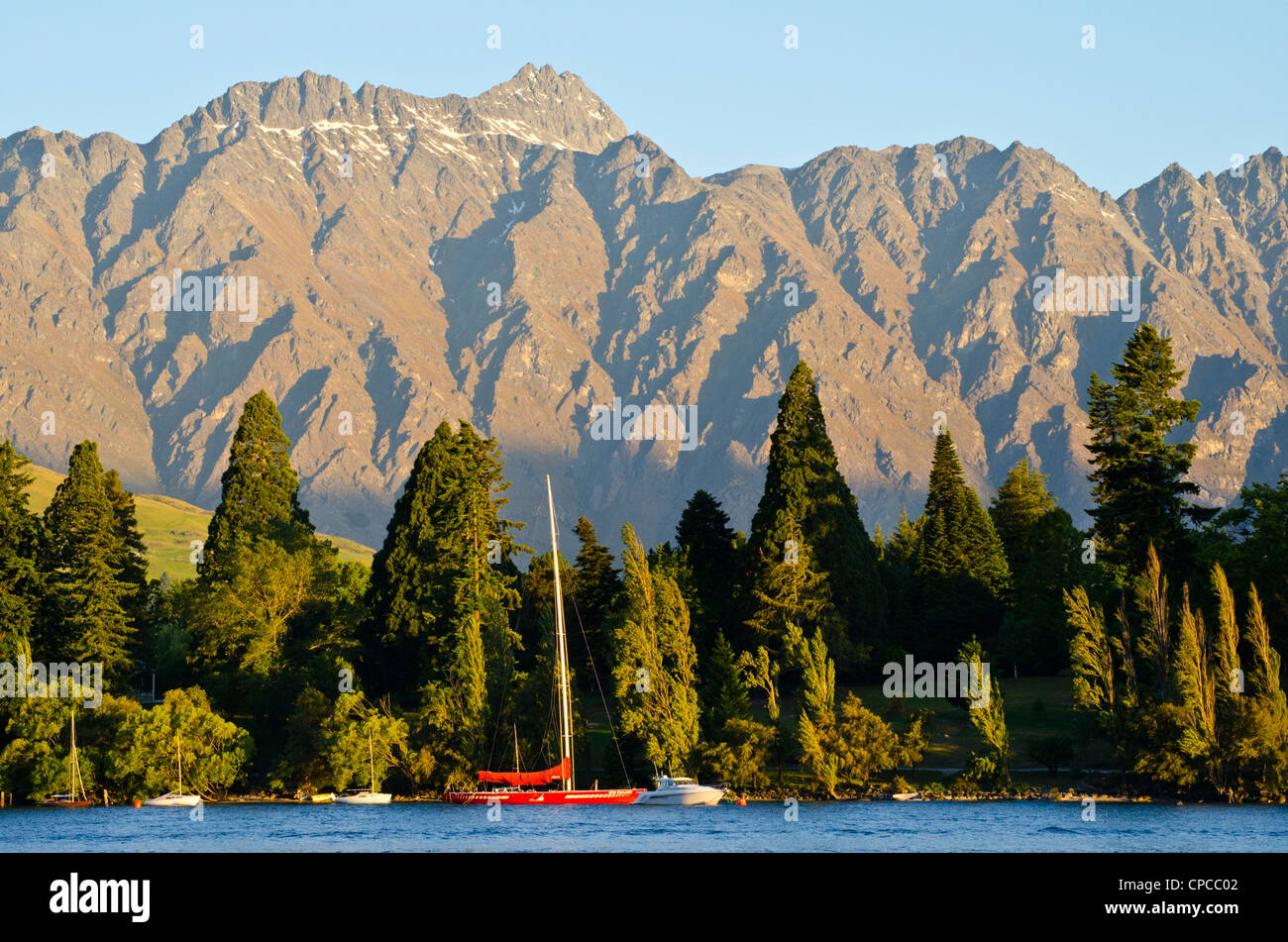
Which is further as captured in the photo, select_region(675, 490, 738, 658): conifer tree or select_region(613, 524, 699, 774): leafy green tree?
select_region(675, 490, 738, 658): conifer tree

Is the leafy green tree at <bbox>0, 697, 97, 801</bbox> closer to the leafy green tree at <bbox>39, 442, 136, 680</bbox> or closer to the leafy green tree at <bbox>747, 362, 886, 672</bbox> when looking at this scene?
the leafy green tree at <bbox>39, 442, 136, 680</bbox>

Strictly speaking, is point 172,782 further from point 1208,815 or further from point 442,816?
point 1208,815

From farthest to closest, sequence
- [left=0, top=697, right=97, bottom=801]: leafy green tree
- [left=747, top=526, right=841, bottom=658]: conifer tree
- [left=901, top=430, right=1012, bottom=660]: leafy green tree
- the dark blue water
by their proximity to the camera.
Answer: [left=901, top=430, right=1012, bottom=660]: leafy green tree → [left=747, top=526, right=841, bottom=658]: conifer tree → [left=0, top=697, right=97, bottom=801]: leafy green tree → the dark blue water

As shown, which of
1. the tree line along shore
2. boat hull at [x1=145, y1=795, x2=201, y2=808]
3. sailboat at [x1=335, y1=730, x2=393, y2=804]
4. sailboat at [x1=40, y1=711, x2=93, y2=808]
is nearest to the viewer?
the tree line along shore

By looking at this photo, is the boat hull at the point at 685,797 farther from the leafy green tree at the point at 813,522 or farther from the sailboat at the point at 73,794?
the sailboat at the point at 73,794

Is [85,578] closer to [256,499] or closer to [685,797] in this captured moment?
[256,499]

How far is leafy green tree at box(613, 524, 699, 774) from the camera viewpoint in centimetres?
9338

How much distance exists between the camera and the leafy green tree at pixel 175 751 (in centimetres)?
9556

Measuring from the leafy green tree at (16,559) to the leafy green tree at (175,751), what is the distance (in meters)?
12.9

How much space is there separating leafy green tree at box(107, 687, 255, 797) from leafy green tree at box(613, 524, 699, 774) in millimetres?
25960

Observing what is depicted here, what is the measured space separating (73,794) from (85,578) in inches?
773

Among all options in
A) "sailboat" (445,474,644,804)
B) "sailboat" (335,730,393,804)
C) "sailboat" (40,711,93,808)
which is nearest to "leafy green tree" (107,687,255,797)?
"sailboat" (40,711,93,808)

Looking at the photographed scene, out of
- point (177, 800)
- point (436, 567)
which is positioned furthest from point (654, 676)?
point (177, 800)
